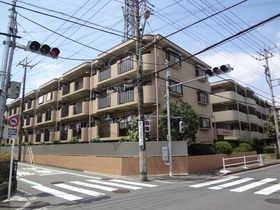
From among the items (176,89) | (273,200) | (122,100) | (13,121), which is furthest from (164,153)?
(13,121)

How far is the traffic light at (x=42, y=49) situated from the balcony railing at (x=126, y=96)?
9439 millimetres

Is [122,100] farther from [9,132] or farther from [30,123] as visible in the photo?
[30,123]

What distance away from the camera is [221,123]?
1102 inches

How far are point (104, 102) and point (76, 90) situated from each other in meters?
6.38

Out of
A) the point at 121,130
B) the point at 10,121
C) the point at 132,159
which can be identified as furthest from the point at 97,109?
the point at 10,121

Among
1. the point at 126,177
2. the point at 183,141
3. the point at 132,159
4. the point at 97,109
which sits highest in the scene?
the point at 97,109

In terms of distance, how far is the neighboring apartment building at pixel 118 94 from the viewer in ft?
55.2

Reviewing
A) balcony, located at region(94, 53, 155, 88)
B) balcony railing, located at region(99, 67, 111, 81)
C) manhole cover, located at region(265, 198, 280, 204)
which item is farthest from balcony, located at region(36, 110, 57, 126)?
manhole cover, located at region(265, 198, 280, 204)

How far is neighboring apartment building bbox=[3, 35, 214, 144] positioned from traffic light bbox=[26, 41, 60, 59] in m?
5.38

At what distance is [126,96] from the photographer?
57.0 feet

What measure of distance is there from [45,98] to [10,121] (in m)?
23.3

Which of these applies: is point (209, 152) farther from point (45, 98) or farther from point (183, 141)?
point (45, 98)

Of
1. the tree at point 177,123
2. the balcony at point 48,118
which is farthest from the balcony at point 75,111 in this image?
the tree at point 177,123

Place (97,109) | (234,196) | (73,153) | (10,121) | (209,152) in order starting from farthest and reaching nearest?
(97,109) → (73,153) → (209,152) → (10,121) → (234,196)
